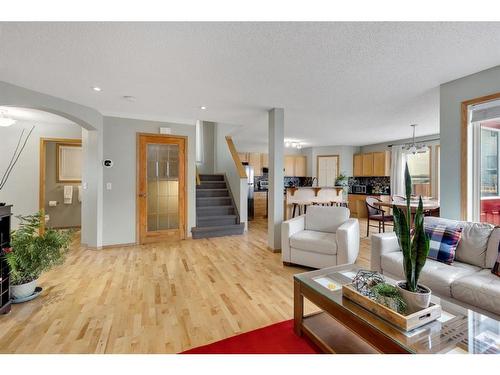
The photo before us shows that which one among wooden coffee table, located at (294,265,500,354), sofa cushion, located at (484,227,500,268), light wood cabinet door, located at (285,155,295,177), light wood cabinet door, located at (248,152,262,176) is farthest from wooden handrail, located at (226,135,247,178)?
sofa cushion, located at (484,227,500,268)

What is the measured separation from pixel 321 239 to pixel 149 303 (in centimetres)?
209

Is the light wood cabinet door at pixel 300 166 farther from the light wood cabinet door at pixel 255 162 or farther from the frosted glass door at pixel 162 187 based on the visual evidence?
the frosted glass door at pixel 162 187

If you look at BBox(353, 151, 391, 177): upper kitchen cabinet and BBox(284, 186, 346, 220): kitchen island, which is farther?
BBox(353, 151, 391, 177): upper kitchen cabinet

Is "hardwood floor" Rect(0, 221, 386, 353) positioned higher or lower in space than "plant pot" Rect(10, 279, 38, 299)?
lower

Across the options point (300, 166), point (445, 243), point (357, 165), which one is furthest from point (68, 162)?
point (357, 165)

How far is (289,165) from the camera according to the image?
8828 mm

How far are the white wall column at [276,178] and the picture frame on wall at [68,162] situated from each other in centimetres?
465

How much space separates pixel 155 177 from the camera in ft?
15.2

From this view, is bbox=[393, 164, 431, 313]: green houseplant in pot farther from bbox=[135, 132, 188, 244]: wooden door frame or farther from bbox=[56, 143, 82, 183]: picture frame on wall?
bbox=[56, 143, 82, 183]: picture frame on wall

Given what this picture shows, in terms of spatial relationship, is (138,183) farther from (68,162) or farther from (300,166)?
(300,166)

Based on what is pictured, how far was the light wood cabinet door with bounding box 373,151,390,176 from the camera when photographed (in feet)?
24.0

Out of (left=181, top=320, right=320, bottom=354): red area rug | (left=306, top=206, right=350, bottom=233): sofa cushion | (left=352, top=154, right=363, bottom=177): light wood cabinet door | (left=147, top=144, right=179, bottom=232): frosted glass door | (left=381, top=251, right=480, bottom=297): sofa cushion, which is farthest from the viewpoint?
(left=352, top=154, right=363, bottom=177): light wood cabinet door

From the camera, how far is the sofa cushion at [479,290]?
1.71 metres
